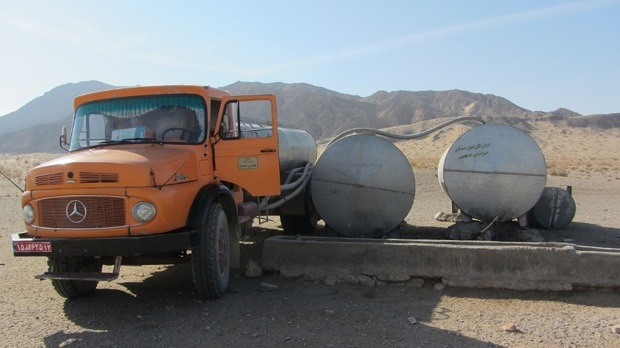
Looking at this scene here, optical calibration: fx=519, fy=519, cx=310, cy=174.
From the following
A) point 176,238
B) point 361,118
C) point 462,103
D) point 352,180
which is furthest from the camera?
point 462,103

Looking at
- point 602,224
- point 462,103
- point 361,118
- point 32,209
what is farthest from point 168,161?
point 462,103

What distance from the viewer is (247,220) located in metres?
7.19

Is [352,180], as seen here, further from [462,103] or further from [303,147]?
[462,103]

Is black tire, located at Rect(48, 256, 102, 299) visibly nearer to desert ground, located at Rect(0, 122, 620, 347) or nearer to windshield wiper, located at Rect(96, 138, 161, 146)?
desert ground, located at Rect(0, 122, 620, 347)

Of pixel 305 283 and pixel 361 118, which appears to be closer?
pixel 305 283

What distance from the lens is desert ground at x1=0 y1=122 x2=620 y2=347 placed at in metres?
4.91

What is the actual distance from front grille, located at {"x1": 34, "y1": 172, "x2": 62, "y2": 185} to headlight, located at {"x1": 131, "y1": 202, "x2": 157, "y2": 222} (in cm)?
88

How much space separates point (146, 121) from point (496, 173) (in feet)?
18.0

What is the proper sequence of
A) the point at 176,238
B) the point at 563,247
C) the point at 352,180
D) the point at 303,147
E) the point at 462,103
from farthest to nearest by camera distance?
the point at 462,103, the point at 303,147, the point at 352,180, the point at 563,247, the point at 176,238

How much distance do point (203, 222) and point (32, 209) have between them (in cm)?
182

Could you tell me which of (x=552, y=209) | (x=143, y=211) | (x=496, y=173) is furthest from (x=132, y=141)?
(x=552, y=209)

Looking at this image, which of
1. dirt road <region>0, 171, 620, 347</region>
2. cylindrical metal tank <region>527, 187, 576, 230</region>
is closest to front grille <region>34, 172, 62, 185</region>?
dirt road <region>0, 171, 620, 347</region>

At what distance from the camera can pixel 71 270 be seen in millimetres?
6238

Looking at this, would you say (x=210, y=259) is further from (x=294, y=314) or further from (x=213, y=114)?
(x=213, y=114)
